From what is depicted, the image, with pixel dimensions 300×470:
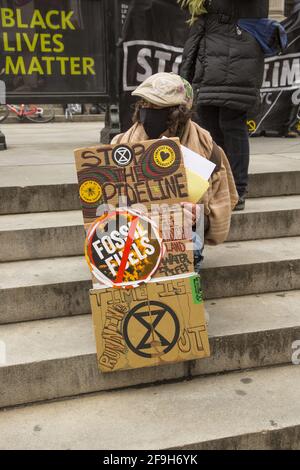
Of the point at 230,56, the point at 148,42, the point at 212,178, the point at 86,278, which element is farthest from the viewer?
the point at 148,42

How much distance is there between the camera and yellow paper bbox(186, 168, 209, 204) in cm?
231

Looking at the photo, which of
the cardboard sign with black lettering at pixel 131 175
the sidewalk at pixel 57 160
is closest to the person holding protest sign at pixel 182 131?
the cardboard sign with black lettering at pixel 131 175

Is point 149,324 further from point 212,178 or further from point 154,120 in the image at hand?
point 154,120

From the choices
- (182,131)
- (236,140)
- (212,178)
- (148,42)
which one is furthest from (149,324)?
(148,42)

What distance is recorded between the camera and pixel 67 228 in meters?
3.08

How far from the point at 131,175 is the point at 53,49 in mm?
3476

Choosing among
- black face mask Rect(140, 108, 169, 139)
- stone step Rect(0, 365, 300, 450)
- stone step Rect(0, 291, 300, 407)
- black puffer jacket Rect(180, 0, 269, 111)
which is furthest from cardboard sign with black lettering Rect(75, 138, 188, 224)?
black puffer jacket Rect(180, 0, 269, 111)

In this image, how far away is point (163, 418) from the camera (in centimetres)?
224

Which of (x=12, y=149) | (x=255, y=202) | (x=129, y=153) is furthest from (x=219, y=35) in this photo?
(x=12, y=149)

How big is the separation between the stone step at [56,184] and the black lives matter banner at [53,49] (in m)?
1.18

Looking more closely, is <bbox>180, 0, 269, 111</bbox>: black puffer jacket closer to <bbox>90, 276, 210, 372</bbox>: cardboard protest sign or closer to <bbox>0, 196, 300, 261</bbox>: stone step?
<bbox>0, 196, 300, 261</bbox>: stone step

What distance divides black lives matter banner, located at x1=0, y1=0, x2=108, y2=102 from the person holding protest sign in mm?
3082
